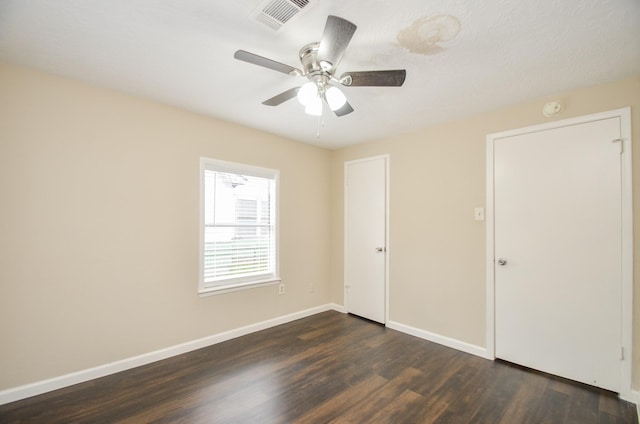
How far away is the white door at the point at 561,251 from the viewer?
2219mm

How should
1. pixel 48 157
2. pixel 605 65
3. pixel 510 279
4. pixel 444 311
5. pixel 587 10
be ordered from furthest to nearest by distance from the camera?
pixel 444 311 → pixel 510 279 → pixel 48 157 → pixel 605 65 → pixel 587 10

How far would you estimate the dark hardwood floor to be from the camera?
1931mm

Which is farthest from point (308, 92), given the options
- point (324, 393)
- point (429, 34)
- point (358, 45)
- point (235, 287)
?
point (235, 287)

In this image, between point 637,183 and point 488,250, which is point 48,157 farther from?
point 637,183

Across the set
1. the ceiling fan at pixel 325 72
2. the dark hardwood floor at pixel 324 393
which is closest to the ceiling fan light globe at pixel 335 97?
the ceiling fan at pixel 325 72

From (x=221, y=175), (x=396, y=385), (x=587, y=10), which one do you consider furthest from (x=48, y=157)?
(x=587, y=10)

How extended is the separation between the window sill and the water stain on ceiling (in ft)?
9.27

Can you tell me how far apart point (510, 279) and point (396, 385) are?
1.48 m

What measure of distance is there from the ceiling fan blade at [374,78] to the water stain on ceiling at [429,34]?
0.77 ft

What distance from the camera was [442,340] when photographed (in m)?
3.11

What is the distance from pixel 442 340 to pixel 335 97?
281 cm

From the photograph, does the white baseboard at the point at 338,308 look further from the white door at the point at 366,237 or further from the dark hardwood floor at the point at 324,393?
the dark hardwood floor at the point at 324,393

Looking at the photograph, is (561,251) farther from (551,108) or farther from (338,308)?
(338,308)

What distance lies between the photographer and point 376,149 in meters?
3.85
